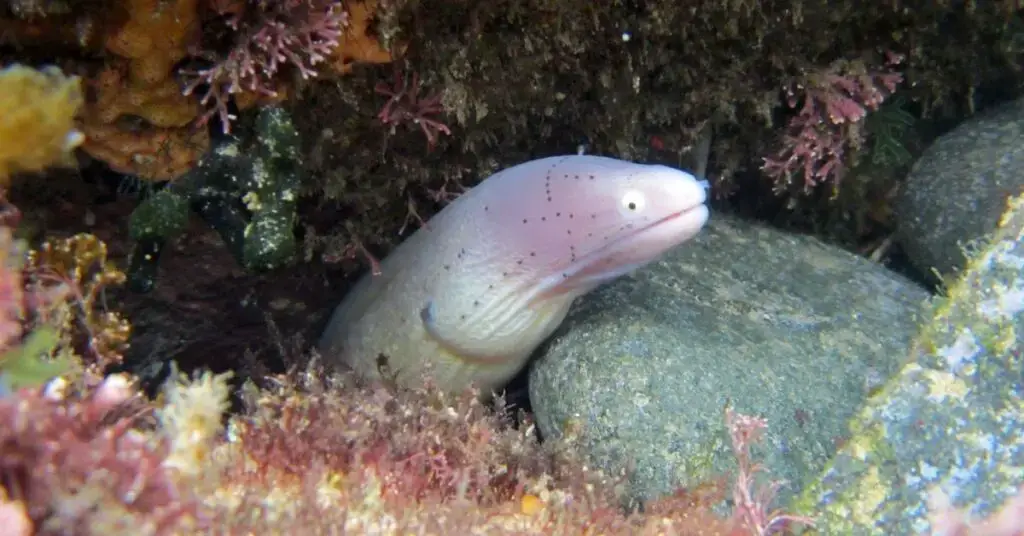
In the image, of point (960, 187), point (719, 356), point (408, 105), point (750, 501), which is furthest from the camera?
point (960, 187)

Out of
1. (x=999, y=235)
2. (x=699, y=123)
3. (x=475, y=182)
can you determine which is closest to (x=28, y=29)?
(x=475, y=182)

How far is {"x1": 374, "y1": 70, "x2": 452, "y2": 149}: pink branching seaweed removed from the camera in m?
2.76

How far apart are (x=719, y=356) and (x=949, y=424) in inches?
46.3

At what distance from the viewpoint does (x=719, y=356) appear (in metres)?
2.95

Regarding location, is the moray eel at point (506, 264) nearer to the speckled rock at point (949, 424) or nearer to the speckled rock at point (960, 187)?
the speckled rock at point (949, 424)

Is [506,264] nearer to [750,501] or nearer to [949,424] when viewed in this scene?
[750,501]

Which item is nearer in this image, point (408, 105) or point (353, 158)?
point (408, 105)

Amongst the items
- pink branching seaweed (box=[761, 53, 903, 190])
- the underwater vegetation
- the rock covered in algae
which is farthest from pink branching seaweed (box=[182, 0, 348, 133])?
pink branching seaweed (box=[761, 53, 903, 190])

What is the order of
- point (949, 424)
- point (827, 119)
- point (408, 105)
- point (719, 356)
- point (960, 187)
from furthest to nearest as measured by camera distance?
point (960, 187)
point (827, 119)
point (719, 356)
point (408, 105)
point (949, 424)

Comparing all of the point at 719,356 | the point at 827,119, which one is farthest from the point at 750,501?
the point at 827,119

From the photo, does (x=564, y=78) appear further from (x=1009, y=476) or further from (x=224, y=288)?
(x=1009, y=476)

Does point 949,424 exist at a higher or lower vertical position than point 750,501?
higher

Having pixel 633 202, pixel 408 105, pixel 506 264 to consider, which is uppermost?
pixel 408 105

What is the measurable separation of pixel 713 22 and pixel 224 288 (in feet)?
8.25
